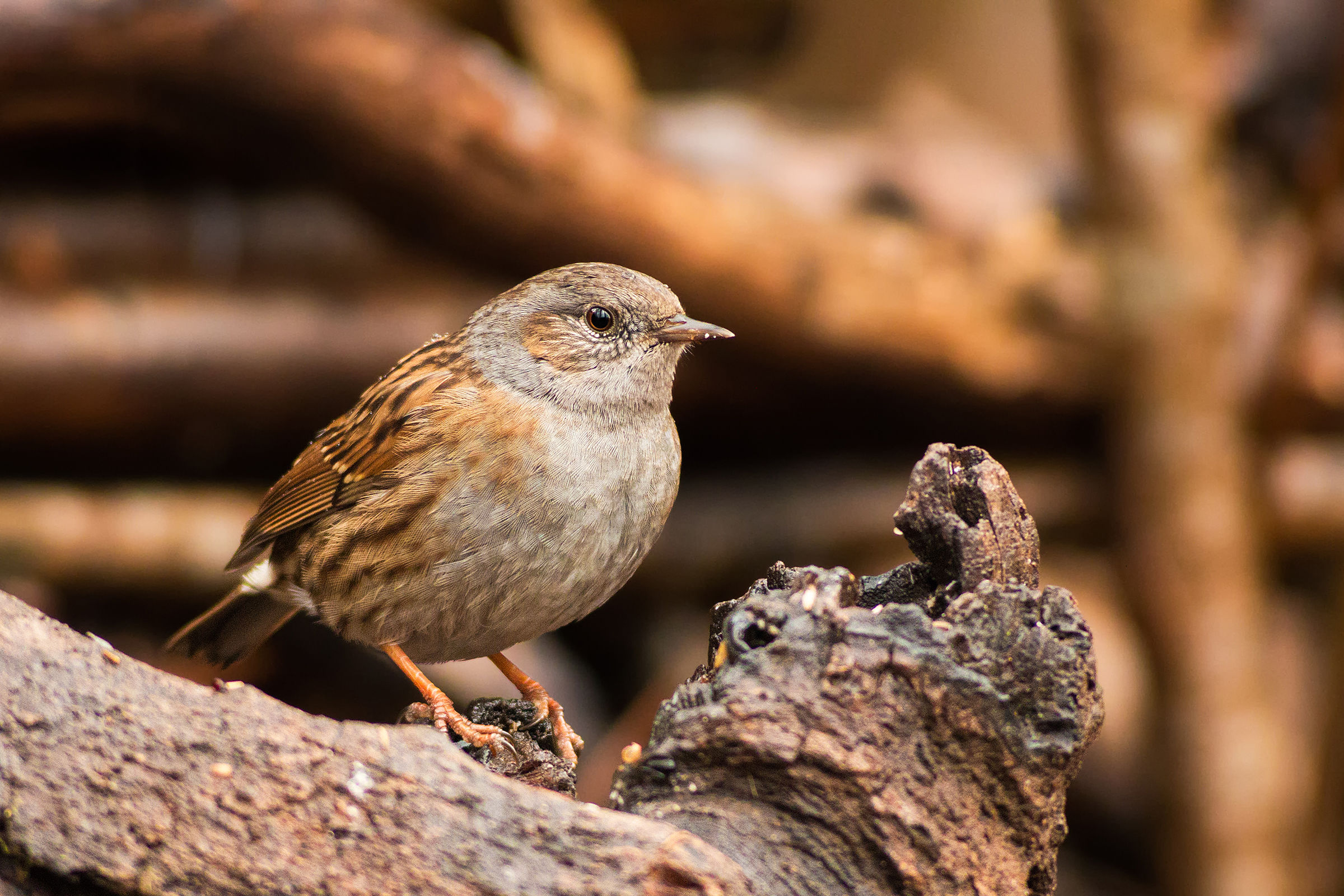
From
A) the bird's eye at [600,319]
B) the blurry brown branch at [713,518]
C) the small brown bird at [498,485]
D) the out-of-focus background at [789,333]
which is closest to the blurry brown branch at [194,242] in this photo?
the out-of-focus background at [789,333]

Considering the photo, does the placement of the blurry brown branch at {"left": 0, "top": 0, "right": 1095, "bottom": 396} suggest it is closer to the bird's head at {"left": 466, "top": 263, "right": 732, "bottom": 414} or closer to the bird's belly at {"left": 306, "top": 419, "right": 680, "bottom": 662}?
the bird's head at {"left": 466, "top": 263, "right": 732, "bottom": 414}

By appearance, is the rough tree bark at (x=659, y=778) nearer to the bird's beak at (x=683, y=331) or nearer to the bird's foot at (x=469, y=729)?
the bird's foot at (x=469, y=729)

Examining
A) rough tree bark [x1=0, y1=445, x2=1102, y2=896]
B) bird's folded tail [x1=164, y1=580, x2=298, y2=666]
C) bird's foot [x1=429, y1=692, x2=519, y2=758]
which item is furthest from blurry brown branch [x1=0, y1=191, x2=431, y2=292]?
rough tree bark [x1=0, y1=445, x2=1102, y2=896]

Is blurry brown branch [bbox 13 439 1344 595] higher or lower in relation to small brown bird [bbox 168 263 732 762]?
higher

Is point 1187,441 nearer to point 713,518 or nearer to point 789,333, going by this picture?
point 789,333

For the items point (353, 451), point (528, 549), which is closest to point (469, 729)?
point (528, 549)

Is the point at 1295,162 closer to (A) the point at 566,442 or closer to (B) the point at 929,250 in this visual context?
(B) the point at 929,250

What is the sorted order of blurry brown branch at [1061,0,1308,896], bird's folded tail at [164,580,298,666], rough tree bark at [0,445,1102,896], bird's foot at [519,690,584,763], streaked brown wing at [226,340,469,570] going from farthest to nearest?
blurry brown branch at [1061,0,1308,896], bird's folded tail at [164,580,298,666], streaked brown wing at [226,340,469,570], bird's foot at [519,690,584,763], rough tree bark at [0,445,1102,896]
